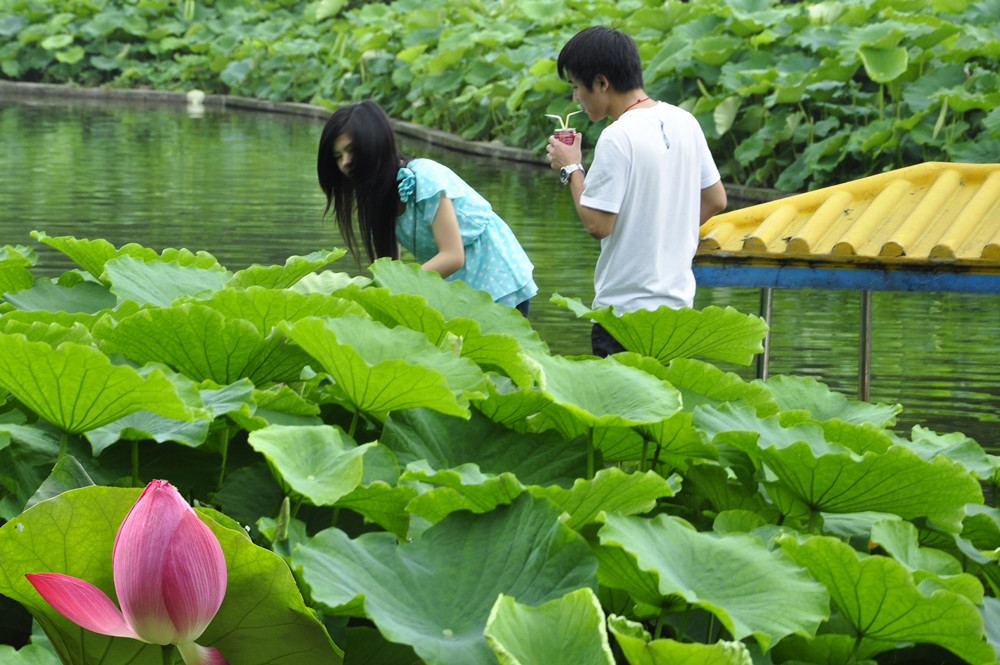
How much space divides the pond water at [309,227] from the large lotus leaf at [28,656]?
11.4 ft

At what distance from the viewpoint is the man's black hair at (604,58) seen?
3.10 m

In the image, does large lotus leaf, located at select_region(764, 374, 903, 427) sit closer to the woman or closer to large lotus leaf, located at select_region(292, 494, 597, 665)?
large lotus leaf, located at select_region(292, 494, 597, 665)

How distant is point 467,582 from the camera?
80cm

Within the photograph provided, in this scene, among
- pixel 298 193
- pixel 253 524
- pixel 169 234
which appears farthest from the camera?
pixel 298 193

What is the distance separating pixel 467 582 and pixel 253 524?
0.20m

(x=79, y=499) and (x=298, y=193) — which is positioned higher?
(x=79, y=499)

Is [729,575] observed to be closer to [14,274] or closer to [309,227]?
[14,274]

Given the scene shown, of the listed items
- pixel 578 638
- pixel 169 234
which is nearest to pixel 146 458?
pixel 578 638

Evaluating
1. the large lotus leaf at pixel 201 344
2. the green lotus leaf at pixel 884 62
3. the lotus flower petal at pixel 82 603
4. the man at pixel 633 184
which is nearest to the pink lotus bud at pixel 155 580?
the lotus flower petal at pixel 82 603

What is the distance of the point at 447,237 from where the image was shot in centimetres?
338

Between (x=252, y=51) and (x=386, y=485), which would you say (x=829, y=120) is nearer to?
(x=386, y=485)

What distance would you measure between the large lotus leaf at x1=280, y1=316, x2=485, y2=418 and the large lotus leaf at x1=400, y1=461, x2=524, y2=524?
0.23ft

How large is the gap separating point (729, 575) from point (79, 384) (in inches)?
17.7

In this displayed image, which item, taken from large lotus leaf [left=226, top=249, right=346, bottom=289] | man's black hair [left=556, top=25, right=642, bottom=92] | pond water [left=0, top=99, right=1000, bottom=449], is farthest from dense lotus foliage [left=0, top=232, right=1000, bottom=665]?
pond water [left=0, top=99, right=1000, bottom=449]
